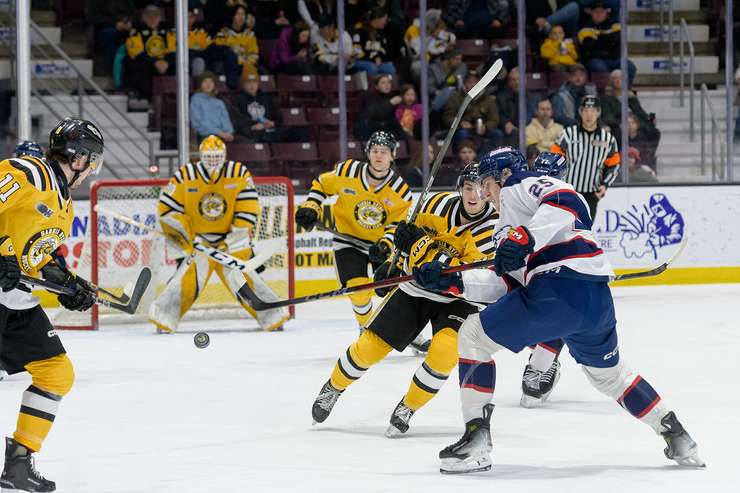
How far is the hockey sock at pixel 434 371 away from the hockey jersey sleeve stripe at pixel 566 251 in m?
0.70

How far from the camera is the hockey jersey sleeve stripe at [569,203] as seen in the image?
3324 millimetres

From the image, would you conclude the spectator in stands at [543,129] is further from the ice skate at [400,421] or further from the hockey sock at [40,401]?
the hockey sock at [40,401]

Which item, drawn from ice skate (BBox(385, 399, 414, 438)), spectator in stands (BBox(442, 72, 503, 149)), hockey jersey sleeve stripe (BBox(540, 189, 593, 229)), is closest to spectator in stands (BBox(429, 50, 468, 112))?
spectator in stands (BBox(442, 72, 503, 149))

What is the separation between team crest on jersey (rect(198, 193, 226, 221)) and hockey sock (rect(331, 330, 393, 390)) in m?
2.90


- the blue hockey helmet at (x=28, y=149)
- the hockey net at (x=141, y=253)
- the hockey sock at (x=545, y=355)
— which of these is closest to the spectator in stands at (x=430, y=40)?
the hockey net at (x=141, y=253)

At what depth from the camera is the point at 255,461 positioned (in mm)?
3729

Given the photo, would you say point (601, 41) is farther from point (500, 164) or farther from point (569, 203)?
point (569, 203)

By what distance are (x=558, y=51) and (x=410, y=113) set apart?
1312 mm

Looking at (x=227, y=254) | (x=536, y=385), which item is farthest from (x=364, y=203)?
(x=536, y=385)

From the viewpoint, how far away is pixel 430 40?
28.9ft

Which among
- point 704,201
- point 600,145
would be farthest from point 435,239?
point 704,201

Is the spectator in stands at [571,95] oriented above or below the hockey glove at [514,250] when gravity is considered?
above

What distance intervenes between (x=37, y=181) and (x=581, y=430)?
1.90 meters

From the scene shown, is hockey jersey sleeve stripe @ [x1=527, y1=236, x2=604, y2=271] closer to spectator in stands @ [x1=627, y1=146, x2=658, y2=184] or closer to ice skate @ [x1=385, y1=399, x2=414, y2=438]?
ice skate @ [x1=385, y1=399, x2=414, y2=438]
